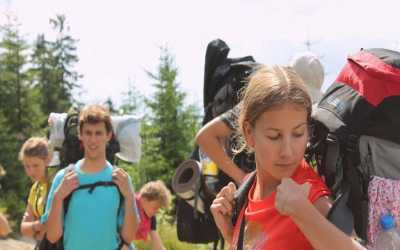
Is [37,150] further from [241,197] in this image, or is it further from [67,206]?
[241,197]

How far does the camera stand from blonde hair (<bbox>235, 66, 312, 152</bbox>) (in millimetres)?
1943

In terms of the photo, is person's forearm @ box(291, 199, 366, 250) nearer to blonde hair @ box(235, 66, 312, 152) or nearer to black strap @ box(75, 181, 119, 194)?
blonde hair @ box(235, 66, 312, 152)

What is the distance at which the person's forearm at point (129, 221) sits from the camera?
423 cm

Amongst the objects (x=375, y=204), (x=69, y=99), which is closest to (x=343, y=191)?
(x=375, y=204)

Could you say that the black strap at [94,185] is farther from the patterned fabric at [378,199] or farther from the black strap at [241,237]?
the patterned fabric at [378,199]

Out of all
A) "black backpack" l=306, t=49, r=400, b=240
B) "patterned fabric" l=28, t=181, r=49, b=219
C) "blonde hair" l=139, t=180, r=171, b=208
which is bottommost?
"blonde hair" l=139, t=180, r=171, b=208

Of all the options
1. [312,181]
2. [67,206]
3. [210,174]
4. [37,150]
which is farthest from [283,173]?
[37,150]

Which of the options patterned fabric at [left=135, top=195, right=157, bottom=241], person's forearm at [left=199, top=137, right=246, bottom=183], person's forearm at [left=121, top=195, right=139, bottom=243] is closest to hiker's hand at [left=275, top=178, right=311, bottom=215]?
A: person's forearm at [left=199, top=137, right=246, bottom=183]

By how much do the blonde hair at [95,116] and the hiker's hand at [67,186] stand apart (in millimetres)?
408

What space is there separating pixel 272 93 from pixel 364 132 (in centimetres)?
31

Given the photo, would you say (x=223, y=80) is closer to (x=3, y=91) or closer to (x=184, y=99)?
(x=3, y=91)

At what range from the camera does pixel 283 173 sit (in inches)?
78.0

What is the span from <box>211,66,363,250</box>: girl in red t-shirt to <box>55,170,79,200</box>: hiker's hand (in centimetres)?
223

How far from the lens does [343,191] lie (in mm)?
1919
